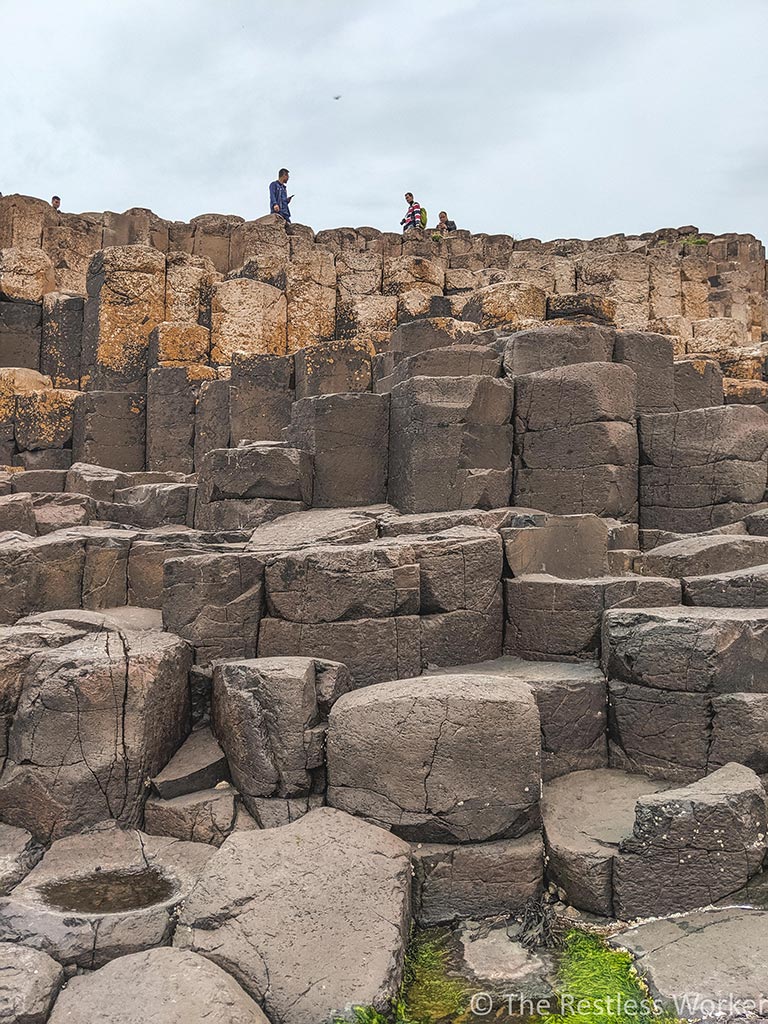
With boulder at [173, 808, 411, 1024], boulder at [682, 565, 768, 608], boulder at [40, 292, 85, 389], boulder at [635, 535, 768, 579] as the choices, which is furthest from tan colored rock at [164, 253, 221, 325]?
boulder at [173, 808, 411, 1024]

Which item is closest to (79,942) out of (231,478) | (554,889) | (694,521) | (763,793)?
(554,889)

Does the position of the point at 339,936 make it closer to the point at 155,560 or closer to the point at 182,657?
the point at 182,657

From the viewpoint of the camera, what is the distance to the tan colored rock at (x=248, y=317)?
15.8 meters

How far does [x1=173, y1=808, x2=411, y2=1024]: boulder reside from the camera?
13.5 ft

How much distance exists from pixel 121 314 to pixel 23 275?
2.46m

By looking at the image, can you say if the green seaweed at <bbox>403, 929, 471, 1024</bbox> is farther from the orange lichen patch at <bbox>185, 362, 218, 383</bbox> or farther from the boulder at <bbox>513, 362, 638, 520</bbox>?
the orange lichen patch at <bbox>185, 362, 218, 383</bbox>

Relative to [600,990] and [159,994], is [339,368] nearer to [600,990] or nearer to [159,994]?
[600,990]

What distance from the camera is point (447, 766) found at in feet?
17.4

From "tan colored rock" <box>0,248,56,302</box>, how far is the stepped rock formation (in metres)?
5.68

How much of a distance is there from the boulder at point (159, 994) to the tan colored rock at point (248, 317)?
12.6 meters

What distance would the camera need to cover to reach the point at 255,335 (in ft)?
52.9

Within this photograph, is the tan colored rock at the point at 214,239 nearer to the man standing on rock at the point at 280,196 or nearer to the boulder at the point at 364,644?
the man standing on rock at the point at 280,196

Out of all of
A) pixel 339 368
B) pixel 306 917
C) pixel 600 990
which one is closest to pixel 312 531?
pixel 306 917

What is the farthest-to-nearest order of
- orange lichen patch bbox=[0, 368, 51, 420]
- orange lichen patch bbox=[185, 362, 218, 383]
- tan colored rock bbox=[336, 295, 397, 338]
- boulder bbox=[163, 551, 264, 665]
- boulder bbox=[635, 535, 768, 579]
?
1. tan colored rock bbox=[336, 295, 397, 338]
2. orange lichen patch bbox=[0, 368, 51, 420]
3. orange lichen patch bbox=[185, 362, 218, 383]
4. boulder bbox=[635, 535, 768, 579]
5. boulder bbox=[163, 551, 264, 665]
